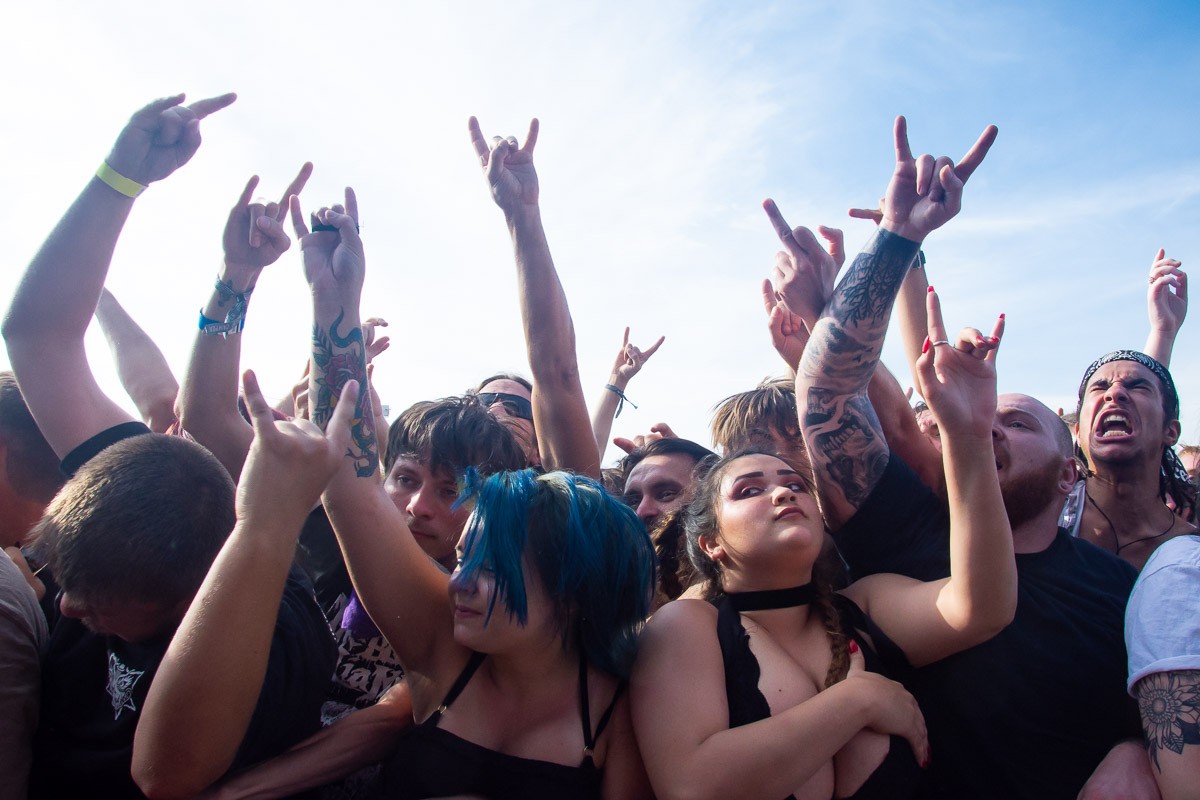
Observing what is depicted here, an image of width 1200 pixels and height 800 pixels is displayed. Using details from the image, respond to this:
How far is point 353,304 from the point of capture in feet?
7.93

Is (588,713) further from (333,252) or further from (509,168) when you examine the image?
(509,168)

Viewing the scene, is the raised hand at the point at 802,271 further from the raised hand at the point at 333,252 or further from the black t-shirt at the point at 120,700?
the black t-shirt at the point at 120,700

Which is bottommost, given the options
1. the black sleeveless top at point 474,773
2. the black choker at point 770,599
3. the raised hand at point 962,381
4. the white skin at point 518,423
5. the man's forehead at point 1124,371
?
the black sleeveless top at point 474,773

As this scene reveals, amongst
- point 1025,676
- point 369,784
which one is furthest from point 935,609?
point 369,784

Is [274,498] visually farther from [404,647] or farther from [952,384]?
[952,384]

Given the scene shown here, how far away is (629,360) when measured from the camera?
5.89 meters

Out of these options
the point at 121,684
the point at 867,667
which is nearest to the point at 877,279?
the point at 867,667

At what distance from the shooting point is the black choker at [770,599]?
7.98 ft

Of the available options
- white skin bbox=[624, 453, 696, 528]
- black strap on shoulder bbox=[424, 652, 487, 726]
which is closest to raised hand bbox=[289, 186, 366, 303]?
black strap on shoulder bbox=[424, 652, 487, 726]

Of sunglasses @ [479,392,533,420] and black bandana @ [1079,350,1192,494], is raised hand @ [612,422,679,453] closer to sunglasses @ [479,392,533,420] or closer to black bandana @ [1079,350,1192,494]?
sunglasses @ [479,392,533,420]

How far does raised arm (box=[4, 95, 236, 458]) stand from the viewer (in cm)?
265

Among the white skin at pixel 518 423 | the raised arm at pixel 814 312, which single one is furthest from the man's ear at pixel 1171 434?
the white skin at pixel 518 423

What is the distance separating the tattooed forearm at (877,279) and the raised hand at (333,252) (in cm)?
165

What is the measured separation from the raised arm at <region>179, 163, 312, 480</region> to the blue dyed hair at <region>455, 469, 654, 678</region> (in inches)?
43.5
